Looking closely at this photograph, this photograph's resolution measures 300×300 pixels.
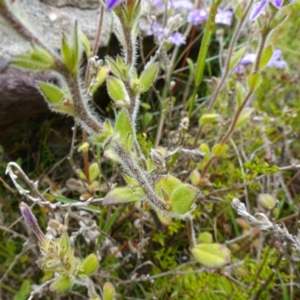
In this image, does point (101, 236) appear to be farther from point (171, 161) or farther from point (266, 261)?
point (266, 261)

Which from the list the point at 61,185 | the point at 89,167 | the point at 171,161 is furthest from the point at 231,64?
the point at 61,185

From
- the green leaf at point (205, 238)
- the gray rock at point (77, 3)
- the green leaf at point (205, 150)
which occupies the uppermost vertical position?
the gray rock at point (77, 3)

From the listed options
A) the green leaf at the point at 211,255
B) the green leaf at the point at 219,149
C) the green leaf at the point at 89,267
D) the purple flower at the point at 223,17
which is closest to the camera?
the green leaf at the point at 89,267

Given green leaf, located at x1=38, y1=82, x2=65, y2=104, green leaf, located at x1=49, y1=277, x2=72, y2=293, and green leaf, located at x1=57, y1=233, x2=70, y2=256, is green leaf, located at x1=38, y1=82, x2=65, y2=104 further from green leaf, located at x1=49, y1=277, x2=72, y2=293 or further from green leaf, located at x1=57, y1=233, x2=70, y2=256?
green leaf, located at x1=49, y1=277, x2=72, y2=293

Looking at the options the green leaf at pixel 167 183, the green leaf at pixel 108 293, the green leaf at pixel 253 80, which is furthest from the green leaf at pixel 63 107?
the green leaf at pixel 253 80

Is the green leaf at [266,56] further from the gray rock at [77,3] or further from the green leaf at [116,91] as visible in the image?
the gray rock at [77,3]

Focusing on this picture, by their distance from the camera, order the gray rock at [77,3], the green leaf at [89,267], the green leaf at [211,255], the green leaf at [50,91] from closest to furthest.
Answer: the green leaf at [50,91] < the green leaf at [89,267] < the green leaf at [211,255] < the gray rock at [77,3]

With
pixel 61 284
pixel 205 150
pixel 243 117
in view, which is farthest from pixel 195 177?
pixel 61 284
